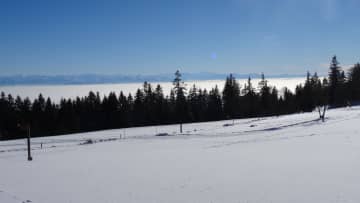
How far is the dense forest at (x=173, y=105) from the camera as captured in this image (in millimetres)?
77312

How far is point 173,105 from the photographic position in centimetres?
8012

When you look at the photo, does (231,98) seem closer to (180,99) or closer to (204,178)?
(180,99)

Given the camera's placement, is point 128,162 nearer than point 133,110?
Yes

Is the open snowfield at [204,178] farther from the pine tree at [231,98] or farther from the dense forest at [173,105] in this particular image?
the pine tree at [231,98]

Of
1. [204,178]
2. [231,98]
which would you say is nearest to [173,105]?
[231,98]

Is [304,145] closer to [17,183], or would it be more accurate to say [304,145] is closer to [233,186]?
[233,186]

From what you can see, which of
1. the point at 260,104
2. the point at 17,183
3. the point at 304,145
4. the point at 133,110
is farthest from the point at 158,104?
the point at 17,183

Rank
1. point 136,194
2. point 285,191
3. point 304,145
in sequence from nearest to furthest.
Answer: point 285,191, point 136,194, point 304,145

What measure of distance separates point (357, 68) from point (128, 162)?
246 ft

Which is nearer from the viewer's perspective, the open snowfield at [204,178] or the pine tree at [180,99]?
the open snowfield at [204,178]

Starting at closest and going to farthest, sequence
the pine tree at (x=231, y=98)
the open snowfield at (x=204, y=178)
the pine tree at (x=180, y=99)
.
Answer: the open snowfield at (x=204, y=178)
the pine tree at (x=180, y=99)
the pine tree at (x=231, y=98)

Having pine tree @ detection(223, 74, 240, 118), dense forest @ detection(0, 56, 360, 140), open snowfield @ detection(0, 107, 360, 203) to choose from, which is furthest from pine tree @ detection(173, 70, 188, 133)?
open snowfield @ detection(0, 107, 360, 203)

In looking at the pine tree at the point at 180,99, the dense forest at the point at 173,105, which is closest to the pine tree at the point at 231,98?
the dense forest at the point at 173,105

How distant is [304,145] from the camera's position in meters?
24.2
